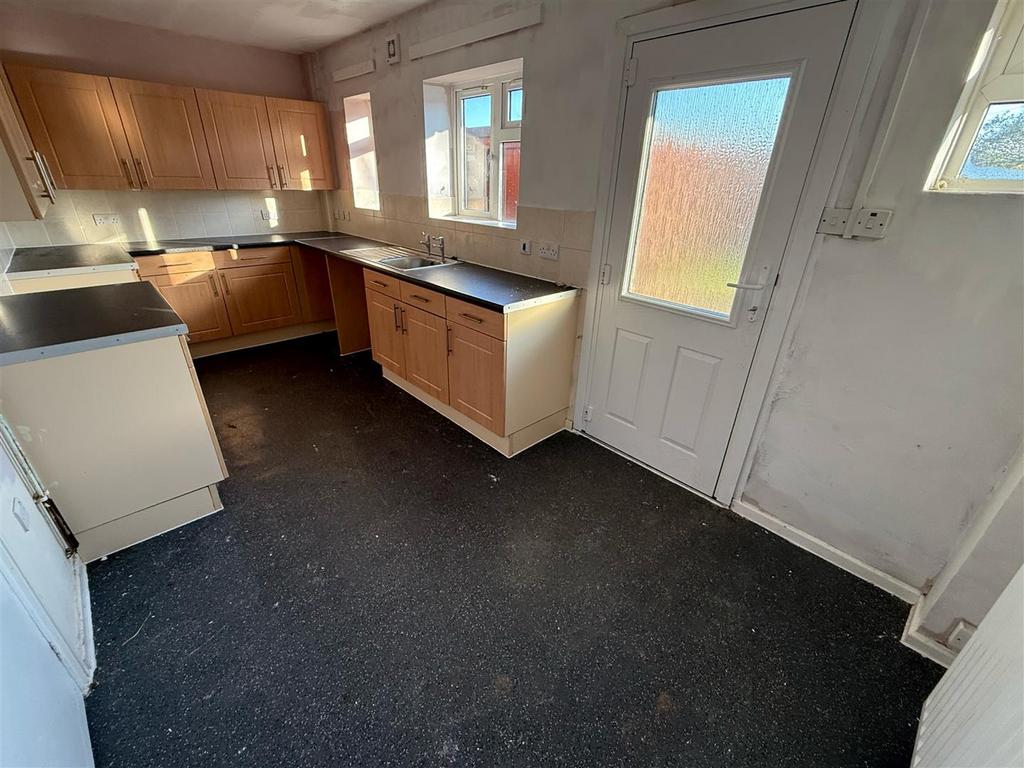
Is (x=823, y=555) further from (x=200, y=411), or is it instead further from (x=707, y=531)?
(x=200, y=411)

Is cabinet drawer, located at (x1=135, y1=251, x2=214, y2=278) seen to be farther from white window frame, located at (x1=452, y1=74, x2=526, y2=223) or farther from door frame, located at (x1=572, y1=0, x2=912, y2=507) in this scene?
door frame, located at (x1=572, y1=0, x2=912, y2=507)

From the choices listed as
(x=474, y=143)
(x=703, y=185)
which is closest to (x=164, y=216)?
(x=474, y=143)

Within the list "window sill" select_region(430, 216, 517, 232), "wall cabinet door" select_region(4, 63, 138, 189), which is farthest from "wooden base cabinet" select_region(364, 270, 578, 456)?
"wall cabinet door" select_region(4, 63, 138, 189)

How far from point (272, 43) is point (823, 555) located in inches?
196

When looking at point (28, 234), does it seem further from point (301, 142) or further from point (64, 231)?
point (301, 142)

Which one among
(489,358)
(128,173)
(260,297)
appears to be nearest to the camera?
(489,358)

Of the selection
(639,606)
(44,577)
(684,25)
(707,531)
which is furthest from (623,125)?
(44,577)

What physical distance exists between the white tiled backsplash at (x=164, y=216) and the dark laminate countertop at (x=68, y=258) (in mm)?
97

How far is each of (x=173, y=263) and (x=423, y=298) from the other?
7.06ft

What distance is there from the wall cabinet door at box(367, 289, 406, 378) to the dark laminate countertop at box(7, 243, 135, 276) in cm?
146

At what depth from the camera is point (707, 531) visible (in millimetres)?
1883

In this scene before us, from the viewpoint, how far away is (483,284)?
7.59 feet

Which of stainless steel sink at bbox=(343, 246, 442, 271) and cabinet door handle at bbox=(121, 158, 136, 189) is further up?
cabinet door handle at bbox=(121, 158, 136, 189)

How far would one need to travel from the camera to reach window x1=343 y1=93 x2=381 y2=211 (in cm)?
356
